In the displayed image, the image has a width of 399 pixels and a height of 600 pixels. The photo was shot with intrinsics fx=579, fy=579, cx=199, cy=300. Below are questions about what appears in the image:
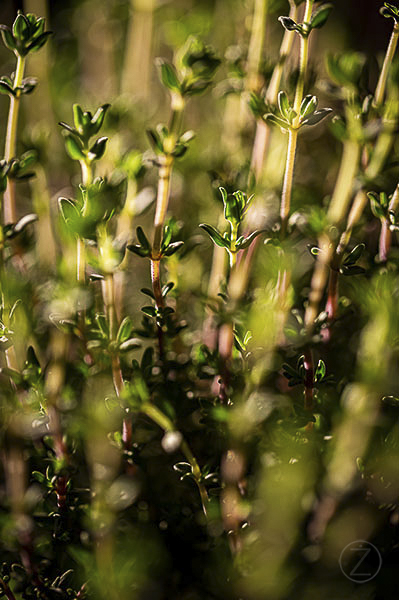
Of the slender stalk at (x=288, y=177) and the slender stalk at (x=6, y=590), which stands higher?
the slender stalk at (x=288, y=177)

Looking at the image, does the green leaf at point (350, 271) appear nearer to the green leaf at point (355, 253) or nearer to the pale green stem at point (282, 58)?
the green leaf at point (355, 253)

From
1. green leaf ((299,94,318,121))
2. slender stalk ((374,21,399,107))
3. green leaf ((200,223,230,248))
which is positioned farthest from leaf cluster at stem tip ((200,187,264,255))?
slender stalk ((374,21,399,107))

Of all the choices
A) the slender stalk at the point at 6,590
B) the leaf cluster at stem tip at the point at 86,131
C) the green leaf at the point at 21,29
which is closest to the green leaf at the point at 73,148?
the leaf cluster at stem tip at the point at 86,131

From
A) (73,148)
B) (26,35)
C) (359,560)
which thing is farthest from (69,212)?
(359,560)

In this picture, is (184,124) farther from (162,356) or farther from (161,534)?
(161,534)

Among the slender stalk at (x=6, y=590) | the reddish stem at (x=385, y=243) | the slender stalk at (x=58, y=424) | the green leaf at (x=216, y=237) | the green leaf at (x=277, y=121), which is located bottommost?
the slender stalk at (x=6, y=590)

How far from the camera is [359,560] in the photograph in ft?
2.26

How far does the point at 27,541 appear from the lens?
23.7 inches

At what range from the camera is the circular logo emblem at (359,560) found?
0.68m

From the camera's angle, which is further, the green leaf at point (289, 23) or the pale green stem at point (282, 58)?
the pale green stem at point (282, 58)

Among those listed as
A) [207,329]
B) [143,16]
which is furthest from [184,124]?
[207,329]

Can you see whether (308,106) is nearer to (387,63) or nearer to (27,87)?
(387,63)

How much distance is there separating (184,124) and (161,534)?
2.66 feet

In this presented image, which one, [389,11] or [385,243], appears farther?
[385,243]
